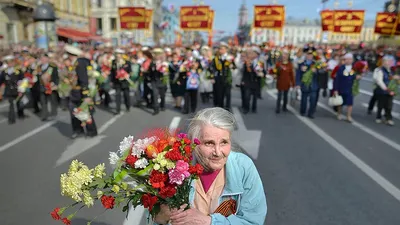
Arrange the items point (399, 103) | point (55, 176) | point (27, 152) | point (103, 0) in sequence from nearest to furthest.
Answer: point (55, 176)
point (27, 152)
point (399, 103)
point (103, 0)

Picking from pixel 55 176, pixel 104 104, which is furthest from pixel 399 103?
pixel 55 176

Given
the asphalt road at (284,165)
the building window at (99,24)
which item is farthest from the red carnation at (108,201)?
the building window at (99,24)

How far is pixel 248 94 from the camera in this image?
10719 millimetres

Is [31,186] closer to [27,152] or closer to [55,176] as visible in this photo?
[55,176]

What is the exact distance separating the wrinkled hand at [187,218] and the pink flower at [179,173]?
0.19 metres

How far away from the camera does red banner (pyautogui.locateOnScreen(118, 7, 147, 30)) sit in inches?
828

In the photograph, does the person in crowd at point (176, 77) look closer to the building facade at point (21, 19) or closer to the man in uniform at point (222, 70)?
the man in uniform at point (222, 70)

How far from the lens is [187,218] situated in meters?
1.76

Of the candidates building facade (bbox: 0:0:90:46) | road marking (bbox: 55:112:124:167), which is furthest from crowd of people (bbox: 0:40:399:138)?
building facade (bbox: 0:0:90:46)

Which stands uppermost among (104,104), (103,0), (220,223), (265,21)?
(103,0)

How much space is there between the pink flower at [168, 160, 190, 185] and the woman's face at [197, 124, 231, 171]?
31 centimetres

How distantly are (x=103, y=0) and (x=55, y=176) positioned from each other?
220 feet

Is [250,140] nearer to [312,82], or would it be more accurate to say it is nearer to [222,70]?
[312,82]

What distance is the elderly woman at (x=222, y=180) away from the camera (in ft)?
6.32
